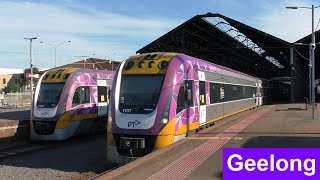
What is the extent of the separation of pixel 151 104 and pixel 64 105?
7191 mm

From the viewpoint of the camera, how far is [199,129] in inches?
679

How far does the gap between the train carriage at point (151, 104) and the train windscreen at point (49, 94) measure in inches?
243

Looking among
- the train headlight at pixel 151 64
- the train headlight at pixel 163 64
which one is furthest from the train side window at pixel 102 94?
the train headlight at pixel 163 64

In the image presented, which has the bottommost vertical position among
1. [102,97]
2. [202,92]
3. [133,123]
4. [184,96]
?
[133,123]

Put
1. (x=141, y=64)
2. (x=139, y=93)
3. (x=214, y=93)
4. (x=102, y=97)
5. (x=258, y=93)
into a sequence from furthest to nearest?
1. (x=258, y=93)
2. (x=102, y=97)
3. (x=214, y=93)
4. (x=141, y=64)
5. (x=139, y=93)

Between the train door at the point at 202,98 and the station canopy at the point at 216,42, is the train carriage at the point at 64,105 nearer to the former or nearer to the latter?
the train door at the point at 202,98

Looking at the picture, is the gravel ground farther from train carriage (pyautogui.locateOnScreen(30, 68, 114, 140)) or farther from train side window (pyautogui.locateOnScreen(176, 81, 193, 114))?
train side window (pyautogui.locateOnScreen(176, 81, 193, 114))

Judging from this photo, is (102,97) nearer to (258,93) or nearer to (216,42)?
(258,93)

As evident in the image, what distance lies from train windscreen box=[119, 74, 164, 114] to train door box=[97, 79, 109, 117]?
8617mm

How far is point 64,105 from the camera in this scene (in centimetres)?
1934

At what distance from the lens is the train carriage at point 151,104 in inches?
506

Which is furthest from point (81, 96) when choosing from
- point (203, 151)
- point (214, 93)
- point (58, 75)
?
point (203, 151)

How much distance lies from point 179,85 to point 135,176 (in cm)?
556

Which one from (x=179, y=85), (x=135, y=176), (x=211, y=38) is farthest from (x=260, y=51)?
(x=135, y=176)
